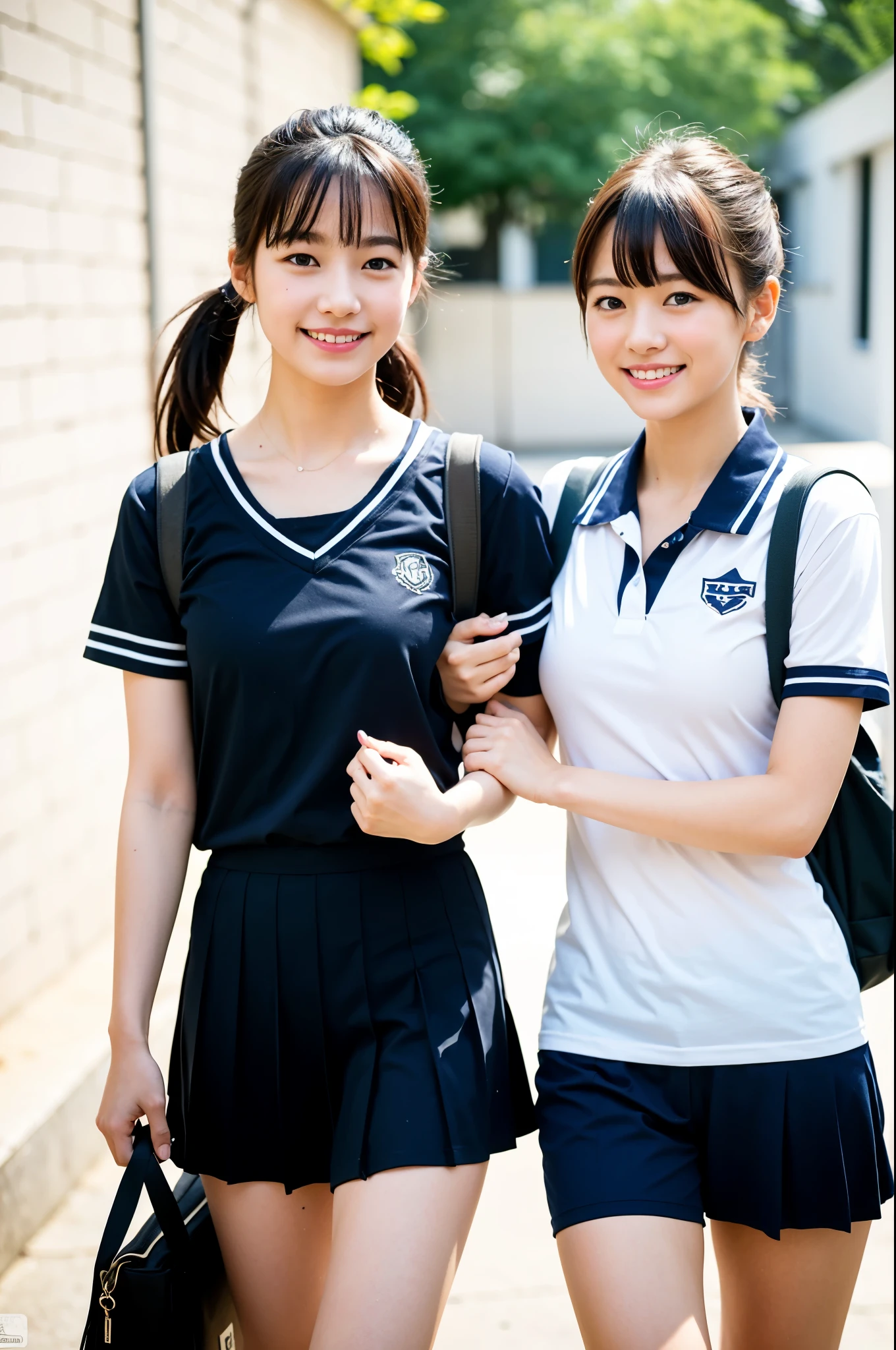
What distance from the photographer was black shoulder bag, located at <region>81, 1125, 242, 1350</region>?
171cm

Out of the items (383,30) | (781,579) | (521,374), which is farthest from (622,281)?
(521,374)

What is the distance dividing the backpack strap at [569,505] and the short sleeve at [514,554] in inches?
2.4

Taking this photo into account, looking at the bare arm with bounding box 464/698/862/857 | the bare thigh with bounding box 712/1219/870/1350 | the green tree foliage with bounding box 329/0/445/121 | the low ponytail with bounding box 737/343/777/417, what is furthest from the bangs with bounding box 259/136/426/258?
the green tree foliage with bounding box 329/0/445/121

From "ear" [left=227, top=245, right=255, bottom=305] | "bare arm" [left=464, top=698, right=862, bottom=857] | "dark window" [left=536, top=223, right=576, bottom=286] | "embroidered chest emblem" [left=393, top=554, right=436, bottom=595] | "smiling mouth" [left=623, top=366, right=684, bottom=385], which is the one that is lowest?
"bare arm" [left=464, top=698, right=862, bottom=857]

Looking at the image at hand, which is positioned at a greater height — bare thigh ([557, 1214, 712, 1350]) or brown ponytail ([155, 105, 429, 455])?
brown ponytail ([155, 105, 429, 455])

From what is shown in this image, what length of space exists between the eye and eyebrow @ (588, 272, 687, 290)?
0.07ft

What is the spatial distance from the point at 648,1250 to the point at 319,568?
37.7 inches

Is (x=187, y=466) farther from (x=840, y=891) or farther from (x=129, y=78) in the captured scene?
(x=129, y=78)

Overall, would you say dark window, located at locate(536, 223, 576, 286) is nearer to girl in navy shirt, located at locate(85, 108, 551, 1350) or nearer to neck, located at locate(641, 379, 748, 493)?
neck, located at locate(641, 379, 748, 493)

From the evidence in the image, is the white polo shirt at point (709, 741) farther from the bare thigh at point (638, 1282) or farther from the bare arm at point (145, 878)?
the bare arm at point (145, 878)

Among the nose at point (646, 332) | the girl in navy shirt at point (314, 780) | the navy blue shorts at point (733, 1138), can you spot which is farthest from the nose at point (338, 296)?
the navy blue shorts at point (733, 1138)

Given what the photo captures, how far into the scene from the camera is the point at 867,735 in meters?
1.99

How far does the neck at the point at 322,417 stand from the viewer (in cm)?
194

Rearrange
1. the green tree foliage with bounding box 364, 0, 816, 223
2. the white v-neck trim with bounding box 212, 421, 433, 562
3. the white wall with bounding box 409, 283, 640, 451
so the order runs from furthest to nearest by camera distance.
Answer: the green tree foliage with bounding box 364, 0, 816, 223, the white wall with bounding box 409, 283, 640, 451, the white v-neck trim with bounding box 212, 421, 433, 562
